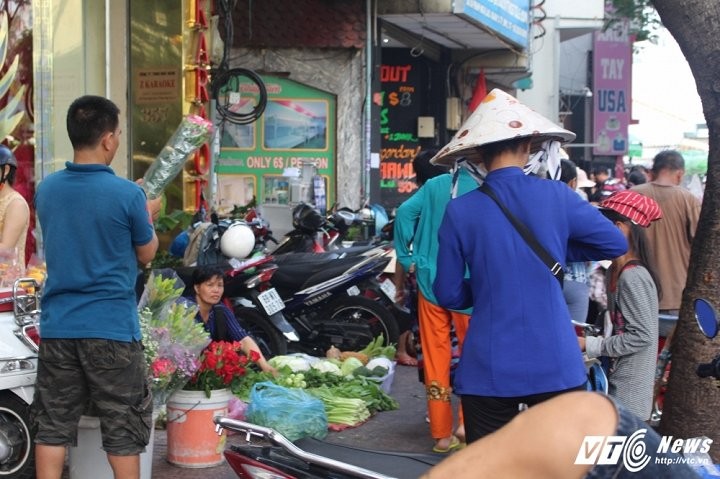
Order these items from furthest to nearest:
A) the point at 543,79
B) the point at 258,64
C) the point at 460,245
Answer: the point at 543,79 → the point at 258,64 → the point at 460,245

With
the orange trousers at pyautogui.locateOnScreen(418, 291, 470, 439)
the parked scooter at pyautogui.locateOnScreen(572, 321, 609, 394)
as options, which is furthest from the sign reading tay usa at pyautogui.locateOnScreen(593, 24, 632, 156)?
the parked scooter at pyautogui.locateOnScreen(572, 321, 609, 394)

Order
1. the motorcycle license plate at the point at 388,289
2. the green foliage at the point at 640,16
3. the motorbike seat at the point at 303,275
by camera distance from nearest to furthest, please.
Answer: the motorbike seat at the point at 303,275 < the motorcycle license plate at the point at 388,289 < the green foliage at the point at 640,16

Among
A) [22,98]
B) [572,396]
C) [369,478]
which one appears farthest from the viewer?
[22,98]

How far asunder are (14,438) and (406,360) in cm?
464

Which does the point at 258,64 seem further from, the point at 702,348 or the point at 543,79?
the point at 543,79

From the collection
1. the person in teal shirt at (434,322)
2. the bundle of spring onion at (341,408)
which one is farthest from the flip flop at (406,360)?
the person in teal shirt at (434,322)

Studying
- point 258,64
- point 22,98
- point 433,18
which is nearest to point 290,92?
point 258,64

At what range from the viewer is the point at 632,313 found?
512 cm

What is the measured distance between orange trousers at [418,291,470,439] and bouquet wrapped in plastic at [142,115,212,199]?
1755 mm

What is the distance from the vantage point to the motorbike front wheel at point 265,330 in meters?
8.80

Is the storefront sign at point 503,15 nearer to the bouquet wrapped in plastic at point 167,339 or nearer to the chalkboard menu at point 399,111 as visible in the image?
the chalkboard menu at point 399,111

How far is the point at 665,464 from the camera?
2.48 metres

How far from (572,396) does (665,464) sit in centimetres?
26

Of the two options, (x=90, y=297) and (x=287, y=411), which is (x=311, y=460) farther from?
(x=287, y=411)
